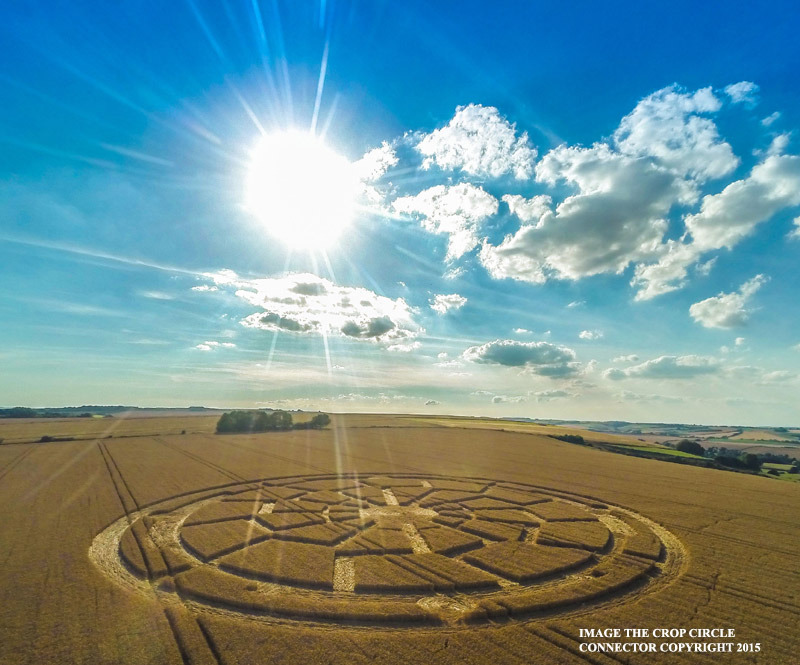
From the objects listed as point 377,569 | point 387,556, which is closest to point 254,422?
point 387,556

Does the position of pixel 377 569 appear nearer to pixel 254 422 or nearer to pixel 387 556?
pixel 387 556

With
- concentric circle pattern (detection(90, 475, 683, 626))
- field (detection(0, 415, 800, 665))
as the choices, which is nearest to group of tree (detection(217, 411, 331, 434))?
field (detection(0, 415, 800, 665))

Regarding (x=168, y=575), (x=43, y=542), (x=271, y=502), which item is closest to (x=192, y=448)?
(x=271, y=502)

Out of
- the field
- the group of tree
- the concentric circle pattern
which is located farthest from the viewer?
the group of tree

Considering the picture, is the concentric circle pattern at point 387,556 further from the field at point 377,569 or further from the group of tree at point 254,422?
the group of tree at point 254,422

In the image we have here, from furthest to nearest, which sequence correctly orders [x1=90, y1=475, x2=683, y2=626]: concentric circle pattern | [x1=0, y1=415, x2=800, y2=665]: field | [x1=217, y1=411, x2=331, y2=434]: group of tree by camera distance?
[x1=217, y1=411, x2=331, y2=434]: group of tree, [x1=90, y1=475, x2=683, y2=626]: concentric circle pattern, [x1=0, y1=415, x2=800, y2=665]: field

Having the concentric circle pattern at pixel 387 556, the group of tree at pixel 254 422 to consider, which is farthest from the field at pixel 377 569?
the group of tree at pixel 254 422

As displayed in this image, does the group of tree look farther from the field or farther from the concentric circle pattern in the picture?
the concentric circle pattern
